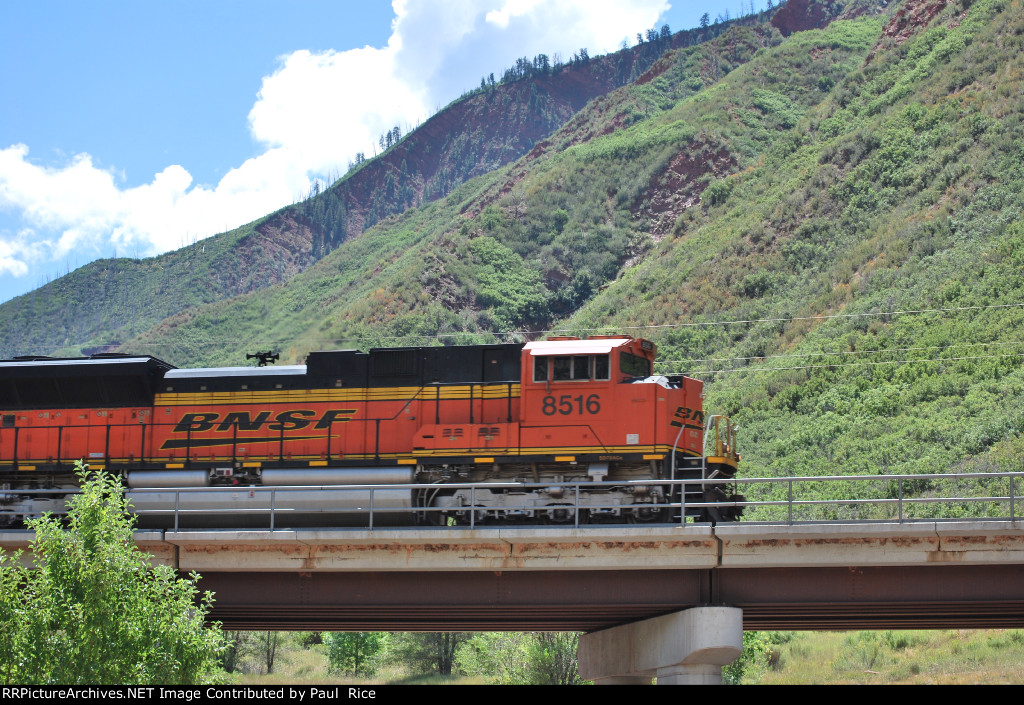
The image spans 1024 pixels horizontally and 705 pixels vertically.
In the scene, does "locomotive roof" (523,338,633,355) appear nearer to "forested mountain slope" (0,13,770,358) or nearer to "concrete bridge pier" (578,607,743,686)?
"concrete bridge pier" (578,607,743,686)

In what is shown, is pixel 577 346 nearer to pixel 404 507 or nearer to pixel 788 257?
pixel 404 507

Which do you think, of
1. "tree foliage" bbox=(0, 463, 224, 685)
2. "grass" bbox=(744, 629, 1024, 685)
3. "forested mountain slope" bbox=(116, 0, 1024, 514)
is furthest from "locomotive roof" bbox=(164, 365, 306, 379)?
"forested mountain slope" bbox=(116, 0, 1024, 514)

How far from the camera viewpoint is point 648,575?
19.7 meters

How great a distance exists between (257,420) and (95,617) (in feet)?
30.4

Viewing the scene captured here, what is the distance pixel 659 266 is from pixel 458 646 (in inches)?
1411

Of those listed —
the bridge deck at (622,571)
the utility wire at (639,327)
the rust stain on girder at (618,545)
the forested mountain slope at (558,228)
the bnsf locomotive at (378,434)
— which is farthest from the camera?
the forested mountain slope at (558,228)

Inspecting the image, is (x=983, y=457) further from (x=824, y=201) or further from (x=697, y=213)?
(x=697, y=213)

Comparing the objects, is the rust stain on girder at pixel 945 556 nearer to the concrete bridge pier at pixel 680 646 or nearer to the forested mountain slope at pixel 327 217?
the concrete bridge pier at pixel 680 646

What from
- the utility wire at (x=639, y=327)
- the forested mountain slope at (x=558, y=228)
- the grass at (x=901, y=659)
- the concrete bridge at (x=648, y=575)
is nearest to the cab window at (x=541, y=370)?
the concrete bridge at (x=648, y=575)

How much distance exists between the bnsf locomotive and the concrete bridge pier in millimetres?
2535

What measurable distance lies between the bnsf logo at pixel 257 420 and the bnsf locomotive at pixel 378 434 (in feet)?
0.11

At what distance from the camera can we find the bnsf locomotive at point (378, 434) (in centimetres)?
2248

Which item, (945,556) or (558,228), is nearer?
(945,556)

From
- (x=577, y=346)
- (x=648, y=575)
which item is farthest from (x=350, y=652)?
(x=648, y=575)
